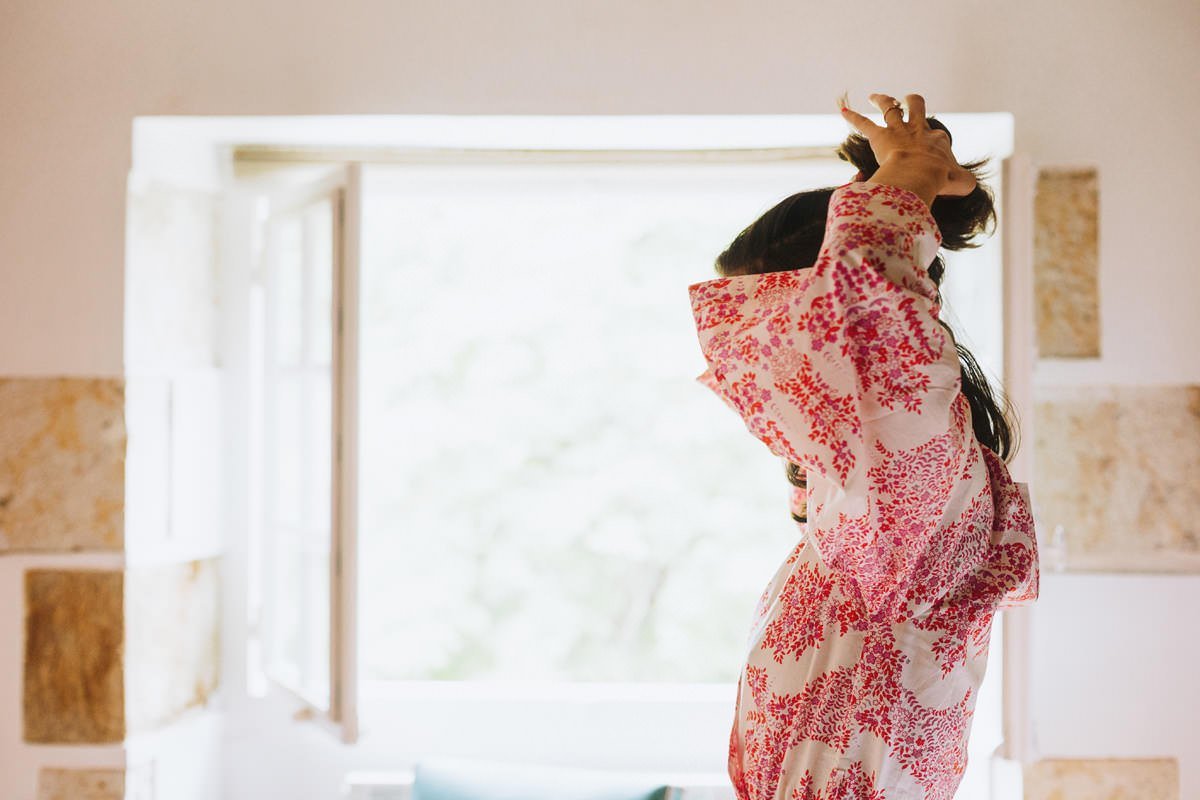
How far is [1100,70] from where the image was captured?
160 cm

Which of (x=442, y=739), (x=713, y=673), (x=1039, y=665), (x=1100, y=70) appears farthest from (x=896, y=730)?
(x=713, y=673)

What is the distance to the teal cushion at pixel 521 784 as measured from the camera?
176 centimetres

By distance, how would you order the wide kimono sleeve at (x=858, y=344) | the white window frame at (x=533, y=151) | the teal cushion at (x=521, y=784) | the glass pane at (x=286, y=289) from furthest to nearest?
the glass pane at (x=286, y=289), the teal cushion at (x=521, y=784), the white window frame at (x=533, y=151), the wide kimono sleeve at (x=858, y=344)

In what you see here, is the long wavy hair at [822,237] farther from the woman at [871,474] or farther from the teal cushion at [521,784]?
the teal cushion at [521,784]

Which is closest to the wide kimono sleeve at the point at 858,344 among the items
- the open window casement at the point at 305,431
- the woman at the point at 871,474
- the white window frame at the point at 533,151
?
the woman at the point at 871,474

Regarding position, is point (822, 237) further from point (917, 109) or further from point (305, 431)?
point (305, 431)

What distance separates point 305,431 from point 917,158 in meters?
1.45

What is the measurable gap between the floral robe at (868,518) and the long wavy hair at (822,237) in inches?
2.8

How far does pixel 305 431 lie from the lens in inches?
72.7

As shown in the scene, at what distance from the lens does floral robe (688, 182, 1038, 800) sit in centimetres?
72

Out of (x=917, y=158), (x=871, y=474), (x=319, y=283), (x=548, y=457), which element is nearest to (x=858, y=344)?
(x=871, y=474)

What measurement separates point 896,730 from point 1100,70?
139 centimetres

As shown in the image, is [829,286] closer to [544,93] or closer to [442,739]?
[544,93]

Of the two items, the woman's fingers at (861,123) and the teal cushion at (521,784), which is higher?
the woman's fingers at (861,123)
